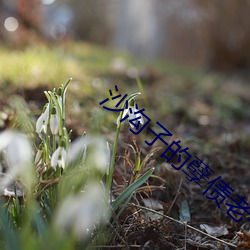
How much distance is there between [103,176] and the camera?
1.47 meters

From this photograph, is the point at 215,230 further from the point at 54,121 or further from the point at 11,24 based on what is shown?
the point at 11,24

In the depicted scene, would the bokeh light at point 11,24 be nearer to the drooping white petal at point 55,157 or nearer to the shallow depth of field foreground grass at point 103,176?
the shallow depth of field foreground grass at point 103,176

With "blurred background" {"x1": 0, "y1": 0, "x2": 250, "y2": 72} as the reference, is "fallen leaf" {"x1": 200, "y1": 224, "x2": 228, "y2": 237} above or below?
below

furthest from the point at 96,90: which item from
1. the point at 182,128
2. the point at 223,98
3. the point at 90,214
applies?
the point at 90,214

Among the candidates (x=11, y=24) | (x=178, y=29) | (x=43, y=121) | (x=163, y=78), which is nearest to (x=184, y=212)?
(x=43, y=121)

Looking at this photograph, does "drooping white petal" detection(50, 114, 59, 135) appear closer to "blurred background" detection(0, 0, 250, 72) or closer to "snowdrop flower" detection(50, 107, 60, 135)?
"snowdrop flower" detection(50, 107, 60, 135)

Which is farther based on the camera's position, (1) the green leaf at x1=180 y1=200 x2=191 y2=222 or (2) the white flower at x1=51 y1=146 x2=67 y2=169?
(1) the green leaf at x1=180 y1=200 x2=191 y2=222

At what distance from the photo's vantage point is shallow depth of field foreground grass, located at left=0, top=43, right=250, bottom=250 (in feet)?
3.70

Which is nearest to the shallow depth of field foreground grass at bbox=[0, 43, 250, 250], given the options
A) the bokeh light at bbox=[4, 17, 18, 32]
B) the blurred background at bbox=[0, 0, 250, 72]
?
→ the bokeh light at bbox=[4, 17, 18, 32]

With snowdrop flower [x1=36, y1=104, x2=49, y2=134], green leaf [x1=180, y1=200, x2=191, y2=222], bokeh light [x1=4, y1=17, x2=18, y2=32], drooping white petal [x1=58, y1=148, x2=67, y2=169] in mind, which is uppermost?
bokeh light [x1=4, y1=17, x2=18, y2=32]

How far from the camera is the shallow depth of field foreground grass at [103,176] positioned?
113 cm

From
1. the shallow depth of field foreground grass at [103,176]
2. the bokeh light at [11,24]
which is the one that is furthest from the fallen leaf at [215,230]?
the bokeh light at [11,24]

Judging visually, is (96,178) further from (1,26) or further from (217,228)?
(1,26)

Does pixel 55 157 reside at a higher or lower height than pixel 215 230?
higher
